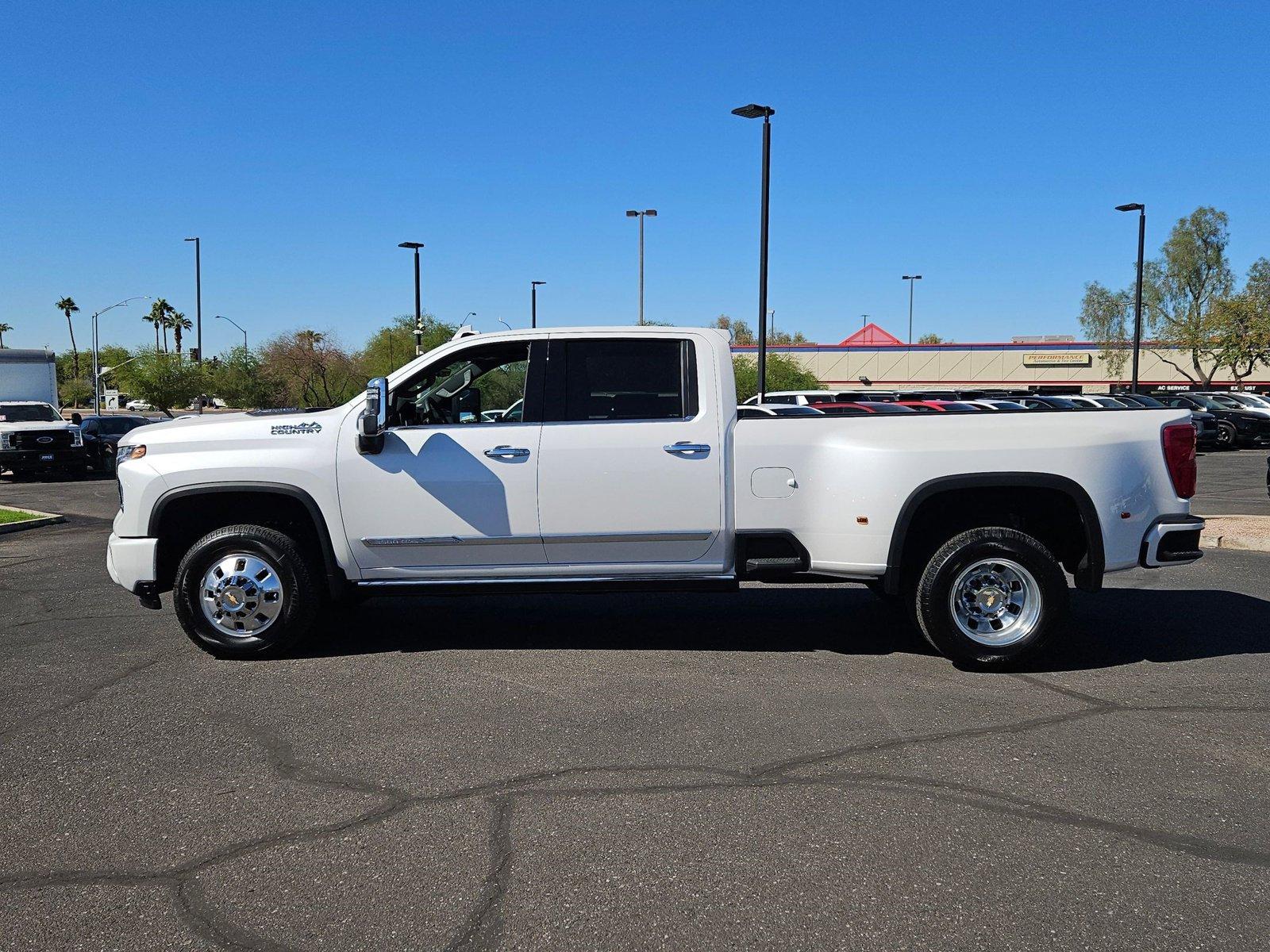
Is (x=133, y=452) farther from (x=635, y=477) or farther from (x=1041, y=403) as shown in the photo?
(x=1041, y=403)

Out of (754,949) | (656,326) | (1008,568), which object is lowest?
(754,949)

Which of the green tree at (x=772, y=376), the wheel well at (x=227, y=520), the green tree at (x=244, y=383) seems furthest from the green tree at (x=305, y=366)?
the wheel well at (x=227, y=520)

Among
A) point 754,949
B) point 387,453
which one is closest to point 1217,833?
point 754,949

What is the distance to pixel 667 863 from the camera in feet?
12.8

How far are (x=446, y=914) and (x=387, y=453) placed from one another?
3732 millimetres

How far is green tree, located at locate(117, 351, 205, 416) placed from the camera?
58094 mm

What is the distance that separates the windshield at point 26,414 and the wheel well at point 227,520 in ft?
70.6

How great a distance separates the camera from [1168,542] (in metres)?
6.66

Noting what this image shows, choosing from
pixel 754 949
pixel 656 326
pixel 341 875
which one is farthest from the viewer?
pixel 656 326

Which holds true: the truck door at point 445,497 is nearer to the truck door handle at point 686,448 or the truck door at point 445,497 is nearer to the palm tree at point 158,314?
the truck door handle at point 686,448

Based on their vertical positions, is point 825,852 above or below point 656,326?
below

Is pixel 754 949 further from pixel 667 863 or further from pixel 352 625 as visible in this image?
pixel 352 625

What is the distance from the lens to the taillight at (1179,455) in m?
6.64

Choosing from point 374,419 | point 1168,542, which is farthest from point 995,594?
point 374,419
